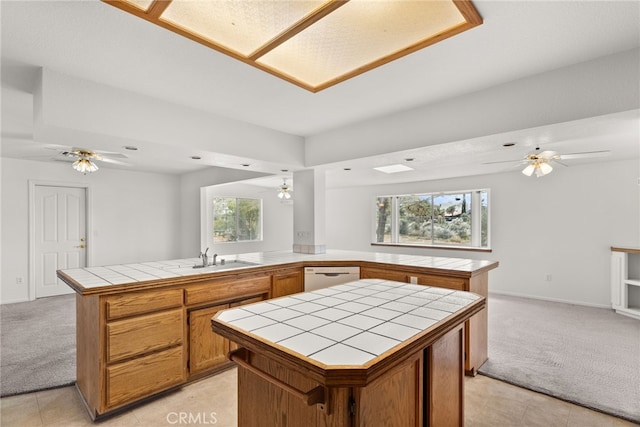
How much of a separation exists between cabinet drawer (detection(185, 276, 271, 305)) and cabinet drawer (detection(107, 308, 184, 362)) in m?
0.15

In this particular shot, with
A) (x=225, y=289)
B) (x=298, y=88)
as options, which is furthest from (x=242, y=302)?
(x=298, y=88)

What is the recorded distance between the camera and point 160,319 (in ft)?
7.67

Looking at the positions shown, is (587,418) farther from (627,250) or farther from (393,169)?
(393,169)

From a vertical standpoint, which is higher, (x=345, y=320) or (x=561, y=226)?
(x=561, y=226)

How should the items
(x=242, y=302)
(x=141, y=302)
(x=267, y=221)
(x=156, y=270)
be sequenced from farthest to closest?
(x=267, y=221) → (x=242, y=302) → (x=156, y=270) → (x=141, y=302)

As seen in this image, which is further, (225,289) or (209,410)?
(225,289)

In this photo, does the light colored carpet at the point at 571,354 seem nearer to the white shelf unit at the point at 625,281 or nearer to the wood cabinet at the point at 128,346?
the white shelf unit at the point at 625,281

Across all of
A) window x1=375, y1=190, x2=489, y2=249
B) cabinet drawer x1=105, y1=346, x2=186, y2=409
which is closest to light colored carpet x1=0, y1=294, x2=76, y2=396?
cabinet drawer x1=105, y1=346, x2=186, y2=409

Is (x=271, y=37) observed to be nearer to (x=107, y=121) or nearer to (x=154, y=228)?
(x=107, y=121)

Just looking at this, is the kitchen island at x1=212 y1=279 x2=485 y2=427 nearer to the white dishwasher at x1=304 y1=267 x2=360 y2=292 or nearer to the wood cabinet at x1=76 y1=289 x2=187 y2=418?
the wood cabinet at x1=76 y1=289 x2=187 y2=418

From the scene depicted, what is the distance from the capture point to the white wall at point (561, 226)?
4.69 metres

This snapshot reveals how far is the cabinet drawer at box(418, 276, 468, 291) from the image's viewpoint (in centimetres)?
267

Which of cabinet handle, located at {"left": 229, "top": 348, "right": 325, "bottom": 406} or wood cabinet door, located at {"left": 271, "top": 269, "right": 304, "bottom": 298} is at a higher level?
cabinet handle, located at {"left": 229, "top": 348, "right": 325, "bottom": 406}

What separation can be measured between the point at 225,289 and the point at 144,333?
26.6 inches
